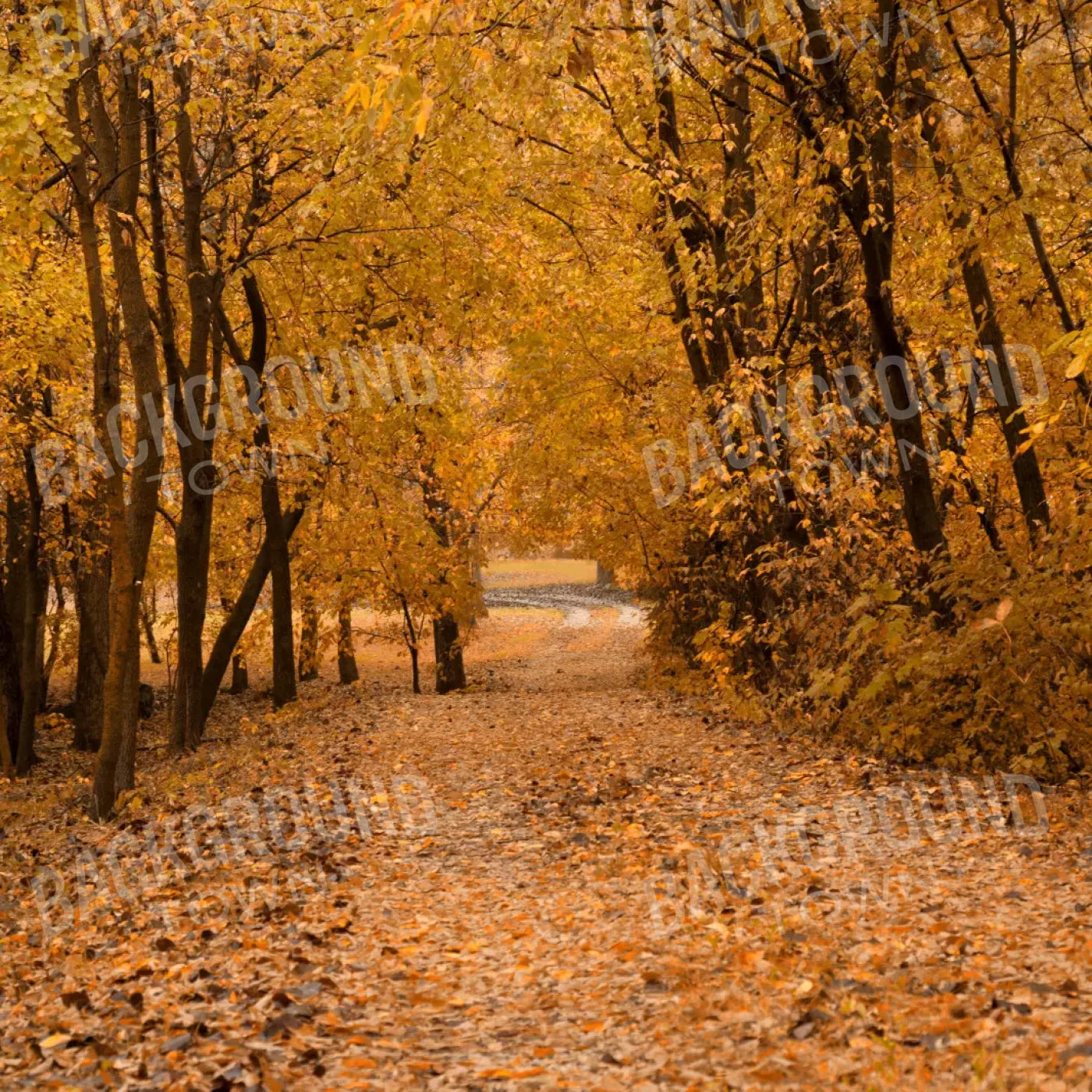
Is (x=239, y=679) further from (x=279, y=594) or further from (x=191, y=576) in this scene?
(x=191, y=576)

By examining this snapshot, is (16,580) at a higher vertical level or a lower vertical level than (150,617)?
higher

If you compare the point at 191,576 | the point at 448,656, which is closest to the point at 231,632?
the point at 191,576

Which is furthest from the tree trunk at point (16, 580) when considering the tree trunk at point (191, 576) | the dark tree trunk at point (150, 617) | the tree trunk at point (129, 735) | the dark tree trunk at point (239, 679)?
the tree trunk at point (129, 735)

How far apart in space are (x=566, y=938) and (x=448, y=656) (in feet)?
49.9

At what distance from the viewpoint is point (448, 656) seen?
68.6 feet

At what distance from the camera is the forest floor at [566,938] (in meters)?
4.25

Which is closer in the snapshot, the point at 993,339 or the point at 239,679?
the point at 993,339

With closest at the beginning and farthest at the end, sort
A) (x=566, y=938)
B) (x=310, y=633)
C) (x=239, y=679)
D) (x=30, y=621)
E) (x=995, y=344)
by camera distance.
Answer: (x=566, y=938), (x=995, y=344), (x=30, y=621), (x=310, y=633), (x=239, y=679)

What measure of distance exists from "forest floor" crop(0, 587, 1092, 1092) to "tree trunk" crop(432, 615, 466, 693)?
32.5 ft

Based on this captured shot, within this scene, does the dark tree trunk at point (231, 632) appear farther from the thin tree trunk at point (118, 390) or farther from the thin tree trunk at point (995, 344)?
the thin tree trunk at point (995, 344)

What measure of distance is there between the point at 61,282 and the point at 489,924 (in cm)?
1280

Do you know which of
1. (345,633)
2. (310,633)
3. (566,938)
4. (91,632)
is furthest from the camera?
(310,633)

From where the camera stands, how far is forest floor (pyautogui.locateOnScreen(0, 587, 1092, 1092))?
425 cm

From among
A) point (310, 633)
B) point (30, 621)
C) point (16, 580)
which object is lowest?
point (310, 633)
